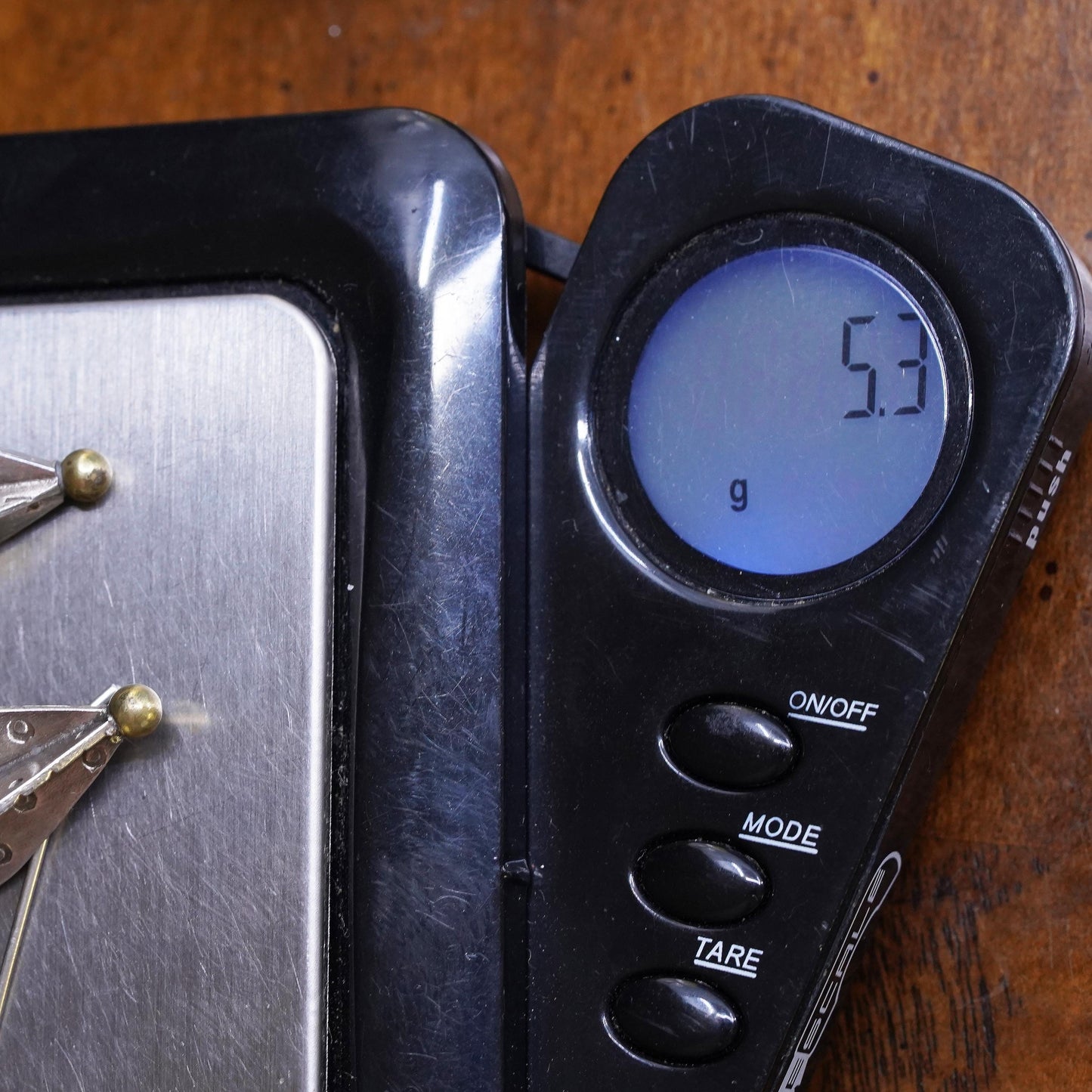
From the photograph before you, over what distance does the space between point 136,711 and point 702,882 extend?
8.4 inches

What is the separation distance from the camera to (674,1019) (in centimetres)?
42

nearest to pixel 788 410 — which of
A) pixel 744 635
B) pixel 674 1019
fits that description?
pixel 744 635

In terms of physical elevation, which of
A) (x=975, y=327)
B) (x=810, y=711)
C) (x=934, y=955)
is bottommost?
(x=934, y=955)

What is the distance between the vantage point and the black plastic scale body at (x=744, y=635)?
408 mm

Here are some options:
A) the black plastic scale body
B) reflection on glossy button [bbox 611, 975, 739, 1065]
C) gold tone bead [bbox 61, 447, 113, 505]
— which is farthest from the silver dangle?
reflection on glossy button [bbox 611, 975, 739, 1065]

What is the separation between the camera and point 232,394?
473 millimetres

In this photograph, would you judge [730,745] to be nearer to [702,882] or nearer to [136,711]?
[702,882]

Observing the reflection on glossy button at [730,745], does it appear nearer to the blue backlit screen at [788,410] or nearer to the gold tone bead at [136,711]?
the blue backlit screen at [788,410]

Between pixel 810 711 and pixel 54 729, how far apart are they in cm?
27

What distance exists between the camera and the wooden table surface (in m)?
0.47

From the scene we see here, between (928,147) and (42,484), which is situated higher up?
(928,147)

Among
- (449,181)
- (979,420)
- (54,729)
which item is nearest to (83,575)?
(54,729)

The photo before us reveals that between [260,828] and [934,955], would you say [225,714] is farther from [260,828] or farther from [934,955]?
[934,955]

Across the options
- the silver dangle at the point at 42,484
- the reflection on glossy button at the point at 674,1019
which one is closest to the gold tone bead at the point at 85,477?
the silver dangle at the point at 42,484
